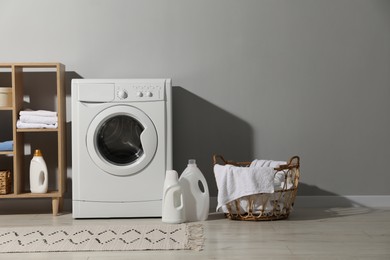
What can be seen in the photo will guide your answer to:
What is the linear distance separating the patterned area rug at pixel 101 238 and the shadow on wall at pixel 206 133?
31.4 inches

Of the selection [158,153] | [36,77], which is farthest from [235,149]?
[36,77]

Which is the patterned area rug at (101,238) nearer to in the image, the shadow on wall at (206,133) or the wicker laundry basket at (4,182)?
the wicker laundry basket at (4,182)

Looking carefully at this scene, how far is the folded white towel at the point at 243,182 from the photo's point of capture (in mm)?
3723

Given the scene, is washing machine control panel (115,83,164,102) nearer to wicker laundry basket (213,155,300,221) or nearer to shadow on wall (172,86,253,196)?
shadow on wall (172,86,253,196)

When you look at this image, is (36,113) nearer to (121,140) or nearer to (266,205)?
(121,140)

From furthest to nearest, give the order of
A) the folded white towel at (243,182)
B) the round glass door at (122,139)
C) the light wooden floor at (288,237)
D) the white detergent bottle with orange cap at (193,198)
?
the round glass door at (122,139), the white detergent bottle with orange cap at (193,198), the folded white towel at (243,182), the light wooden floor at (288,237)

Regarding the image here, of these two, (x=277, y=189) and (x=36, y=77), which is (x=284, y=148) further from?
(x=36, y=77)

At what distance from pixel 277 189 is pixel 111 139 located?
3.24 feet

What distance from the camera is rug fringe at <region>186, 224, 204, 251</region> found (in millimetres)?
3054

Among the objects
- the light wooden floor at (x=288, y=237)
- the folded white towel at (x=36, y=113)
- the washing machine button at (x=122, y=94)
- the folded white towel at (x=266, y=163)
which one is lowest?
the light wooden floor at (x=288, y=237)

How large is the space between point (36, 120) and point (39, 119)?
18 mm

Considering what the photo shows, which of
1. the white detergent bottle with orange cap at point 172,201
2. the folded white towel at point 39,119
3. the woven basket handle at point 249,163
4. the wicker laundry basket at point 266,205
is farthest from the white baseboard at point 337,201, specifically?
the folded white towel at point 39,119

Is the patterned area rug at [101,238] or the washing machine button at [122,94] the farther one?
the washing machine button at [122,94]

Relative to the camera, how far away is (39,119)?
161 inches
